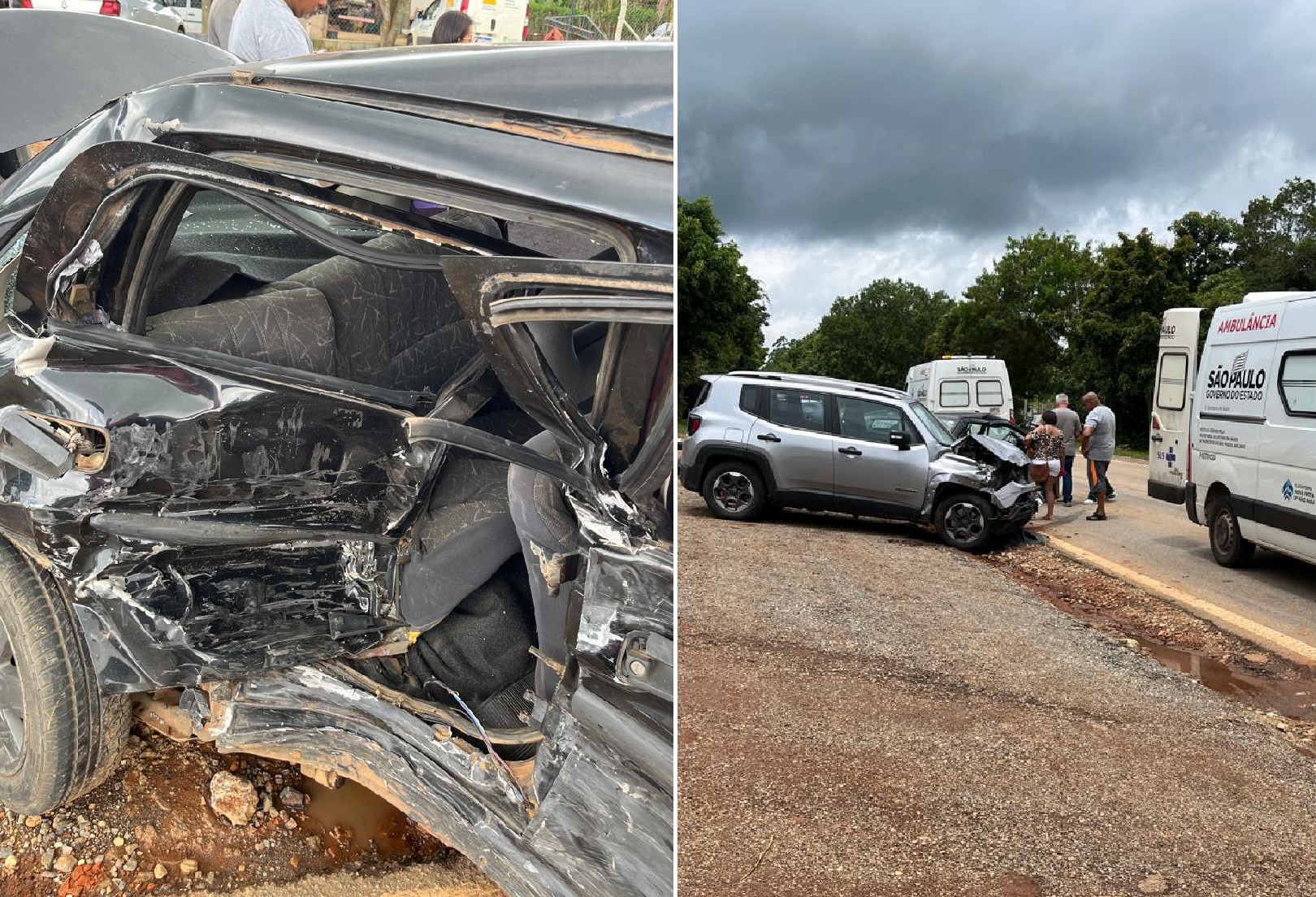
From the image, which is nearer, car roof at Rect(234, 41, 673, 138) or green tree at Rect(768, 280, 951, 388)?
car roof at Rect(234, 41, 673, 138)

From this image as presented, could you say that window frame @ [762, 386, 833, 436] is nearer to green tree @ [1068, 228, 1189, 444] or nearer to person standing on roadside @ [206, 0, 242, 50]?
person standing on roadside @ [206, 0, 242, 50]

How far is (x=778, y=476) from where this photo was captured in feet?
14.2

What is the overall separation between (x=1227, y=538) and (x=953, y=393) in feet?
12.3

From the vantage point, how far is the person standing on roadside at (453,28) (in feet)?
5.48

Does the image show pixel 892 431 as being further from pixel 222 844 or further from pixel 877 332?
pixel 222 844

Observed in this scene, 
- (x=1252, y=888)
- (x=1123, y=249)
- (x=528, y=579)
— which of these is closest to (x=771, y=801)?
(x=1252, y=888)

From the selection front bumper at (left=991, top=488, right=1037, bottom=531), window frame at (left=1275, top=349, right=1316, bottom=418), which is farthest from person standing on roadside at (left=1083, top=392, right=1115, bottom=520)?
front bumper at (left=991, top=488, right=1037, bottom=531)

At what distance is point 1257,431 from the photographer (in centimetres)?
471

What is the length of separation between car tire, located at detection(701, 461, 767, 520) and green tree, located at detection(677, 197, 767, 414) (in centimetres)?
285

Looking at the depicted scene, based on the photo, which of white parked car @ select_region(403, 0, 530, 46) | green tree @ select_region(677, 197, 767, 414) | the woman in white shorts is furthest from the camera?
the woman in white shorts

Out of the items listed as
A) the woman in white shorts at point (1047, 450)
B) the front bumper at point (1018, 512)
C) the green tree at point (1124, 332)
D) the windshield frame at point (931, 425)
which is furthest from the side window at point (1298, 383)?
the green tree at point (1124, 332)

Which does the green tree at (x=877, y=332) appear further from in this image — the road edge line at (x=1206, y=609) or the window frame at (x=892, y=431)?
the road edge line at (x=1206, y=609)

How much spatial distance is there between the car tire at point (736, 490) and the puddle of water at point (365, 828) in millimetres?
2952

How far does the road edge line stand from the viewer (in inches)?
152
